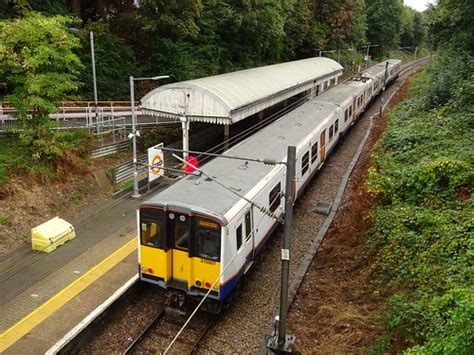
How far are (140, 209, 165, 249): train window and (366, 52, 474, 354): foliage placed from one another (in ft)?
17.2

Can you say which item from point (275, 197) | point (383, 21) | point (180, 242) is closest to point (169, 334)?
point (180, 242)

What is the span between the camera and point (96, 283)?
11.9 meters

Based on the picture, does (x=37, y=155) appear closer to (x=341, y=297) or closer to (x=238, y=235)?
(x=238, y=235)

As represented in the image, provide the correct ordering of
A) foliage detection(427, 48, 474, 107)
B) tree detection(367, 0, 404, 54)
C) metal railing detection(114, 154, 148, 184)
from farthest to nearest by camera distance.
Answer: tree detection(367, 0, 404, 54) < foliage detection(427, 48, 474, 107) < metal railing detection(114, 154, 148, 184)

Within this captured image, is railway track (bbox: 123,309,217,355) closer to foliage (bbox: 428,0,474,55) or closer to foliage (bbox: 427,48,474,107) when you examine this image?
foliage (bbox: 427,48,474,107)

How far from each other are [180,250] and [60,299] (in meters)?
3.73

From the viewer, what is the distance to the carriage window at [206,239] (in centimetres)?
956

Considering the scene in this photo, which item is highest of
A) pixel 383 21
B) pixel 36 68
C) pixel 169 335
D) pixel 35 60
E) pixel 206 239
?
pixel 383 21

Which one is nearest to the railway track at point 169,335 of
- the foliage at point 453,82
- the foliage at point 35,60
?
the foliage at point 35,60

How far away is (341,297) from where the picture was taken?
10.9 m

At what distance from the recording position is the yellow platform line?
988 centimetres

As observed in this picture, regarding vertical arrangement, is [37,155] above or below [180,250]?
above

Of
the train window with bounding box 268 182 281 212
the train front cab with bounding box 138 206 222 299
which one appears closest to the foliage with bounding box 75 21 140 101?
the train window with bounding box 268 182 281 212

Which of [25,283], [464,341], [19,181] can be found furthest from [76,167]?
[464,341]
